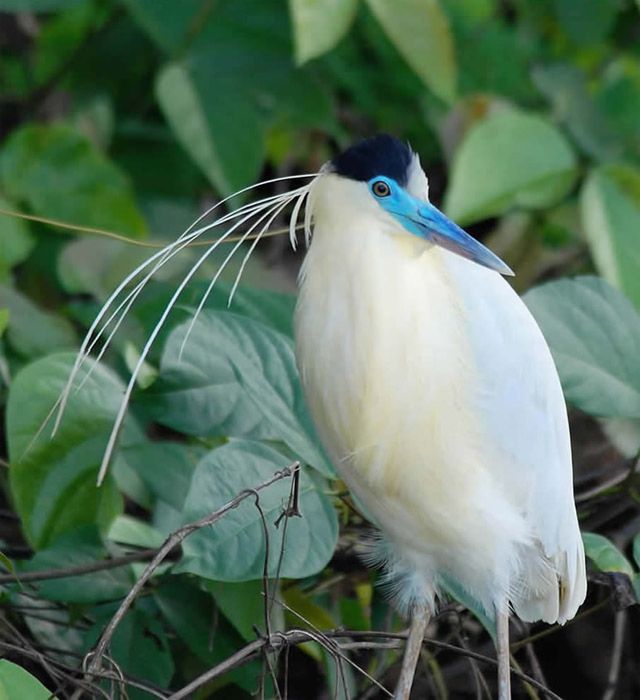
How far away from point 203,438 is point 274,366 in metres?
0.22

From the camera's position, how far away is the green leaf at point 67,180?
2.34 meters

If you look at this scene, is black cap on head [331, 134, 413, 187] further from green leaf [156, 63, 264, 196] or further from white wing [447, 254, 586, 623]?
green leaf [156, 63, 264, 196]

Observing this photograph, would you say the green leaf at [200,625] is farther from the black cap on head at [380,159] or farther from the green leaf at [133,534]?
the black cap on head at [380,159]

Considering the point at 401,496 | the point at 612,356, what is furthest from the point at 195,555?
the point at 612,356

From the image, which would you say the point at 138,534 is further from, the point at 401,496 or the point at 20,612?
the point at 401,496

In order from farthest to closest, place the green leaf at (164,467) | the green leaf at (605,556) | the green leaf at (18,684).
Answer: the green leaf at (164,467) → the green leaf at (605,556) → the green leaf at (18,684)

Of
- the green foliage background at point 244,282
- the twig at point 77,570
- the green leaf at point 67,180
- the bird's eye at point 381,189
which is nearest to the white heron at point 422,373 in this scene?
the bird's eye at point 381,189

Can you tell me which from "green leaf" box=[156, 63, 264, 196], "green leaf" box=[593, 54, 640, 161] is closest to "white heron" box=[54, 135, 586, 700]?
"green leaf" box=[156, 63, 264, 196]

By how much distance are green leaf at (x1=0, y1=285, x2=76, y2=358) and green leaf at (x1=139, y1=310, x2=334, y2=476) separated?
19.3 inches

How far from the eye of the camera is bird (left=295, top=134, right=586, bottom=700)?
1.36 m

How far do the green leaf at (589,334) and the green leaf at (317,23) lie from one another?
0.50 meters

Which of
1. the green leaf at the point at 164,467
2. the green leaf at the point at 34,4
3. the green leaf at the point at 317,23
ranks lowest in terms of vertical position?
the green leaf at the point at 164,467

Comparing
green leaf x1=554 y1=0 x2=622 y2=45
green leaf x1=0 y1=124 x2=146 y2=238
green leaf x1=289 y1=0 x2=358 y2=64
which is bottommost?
green leaf x1=0 y1=124 x2=146 y2=238

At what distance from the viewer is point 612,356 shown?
65.5 inches
